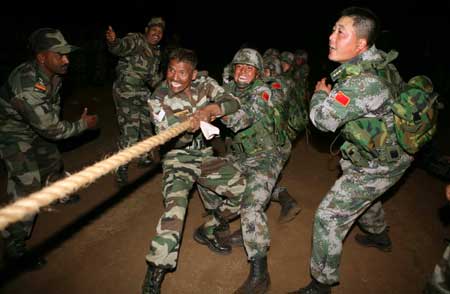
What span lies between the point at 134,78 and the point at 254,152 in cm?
274

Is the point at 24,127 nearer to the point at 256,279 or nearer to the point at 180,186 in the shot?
the point at 180,186

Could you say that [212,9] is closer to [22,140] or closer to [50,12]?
[50,12]

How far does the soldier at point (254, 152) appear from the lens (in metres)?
3.20

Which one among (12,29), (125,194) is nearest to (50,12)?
(12,29)

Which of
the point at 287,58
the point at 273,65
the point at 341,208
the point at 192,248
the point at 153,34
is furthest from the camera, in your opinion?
the point at 287,58

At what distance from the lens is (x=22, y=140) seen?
3424 mm

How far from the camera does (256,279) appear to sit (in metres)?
3.17

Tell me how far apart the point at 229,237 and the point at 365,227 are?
1.66 metres

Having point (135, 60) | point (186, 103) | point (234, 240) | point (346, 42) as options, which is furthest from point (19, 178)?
point (346, 42)

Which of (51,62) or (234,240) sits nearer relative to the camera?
(51,62)

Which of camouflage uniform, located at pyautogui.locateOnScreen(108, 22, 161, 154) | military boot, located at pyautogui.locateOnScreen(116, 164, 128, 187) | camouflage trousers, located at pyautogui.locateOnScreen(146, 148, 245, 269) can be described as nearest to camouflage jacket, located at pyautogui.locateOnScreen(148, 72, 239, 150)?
camouflage trousers, located at pyautogui.locateOnScreen(146, 148, 245, 269)

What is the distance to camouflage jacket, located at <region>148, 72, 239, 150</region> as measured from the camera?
340cm

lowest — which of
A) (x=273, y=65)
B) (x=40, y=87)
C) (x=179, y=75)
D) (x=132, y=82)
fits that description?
(x=132, y=82)

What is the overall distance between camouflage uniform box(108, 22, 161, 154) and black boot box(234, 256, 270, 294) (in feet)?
9.94
